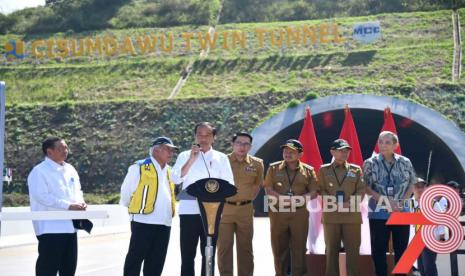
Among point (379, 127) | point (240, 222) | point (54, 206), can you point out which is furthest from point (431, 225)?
point (379, 127)

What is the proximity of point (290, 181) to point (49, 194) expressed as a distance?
3.37 m

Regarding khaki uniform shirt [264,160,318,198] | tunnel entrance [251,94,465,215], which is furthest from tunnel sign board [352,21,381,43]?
khaki uniform shirt [264,160,318,198]

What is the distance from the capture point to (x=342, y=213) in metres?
9.77

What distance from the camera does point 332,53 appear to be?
41.3m

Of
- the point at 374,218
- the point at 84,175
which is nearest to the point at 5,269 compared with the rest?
the point at 374,218

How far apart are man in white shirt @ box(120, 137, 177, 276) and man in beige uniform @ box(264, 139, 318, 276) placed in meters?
1.82

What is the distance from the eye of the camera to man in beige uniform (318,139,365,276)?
32.0 ft

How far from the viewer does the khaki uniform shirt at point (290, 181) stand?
10.0 meters

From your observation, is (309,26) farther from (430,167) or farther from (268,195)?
(268,195)

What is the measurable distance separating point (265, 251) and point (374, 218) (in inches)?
256

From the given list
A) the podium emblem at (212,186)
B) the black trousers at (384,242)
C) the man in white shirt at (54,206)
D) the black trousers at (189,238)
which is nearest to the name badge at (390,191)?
the black trousers at (384,242)

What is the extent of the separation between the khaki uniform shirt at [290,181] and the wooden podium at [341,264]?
992 mm

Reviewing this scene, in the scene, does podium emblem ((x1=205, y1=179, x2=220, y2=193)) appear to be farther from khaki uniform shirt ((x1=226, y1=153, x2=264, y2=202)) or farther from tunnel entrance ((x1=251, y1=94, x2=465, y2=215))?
tunnel entrance ((x1=251, y1=94, x2=465, y2=215))

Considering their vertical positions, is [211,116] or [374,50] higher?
[374,50]
